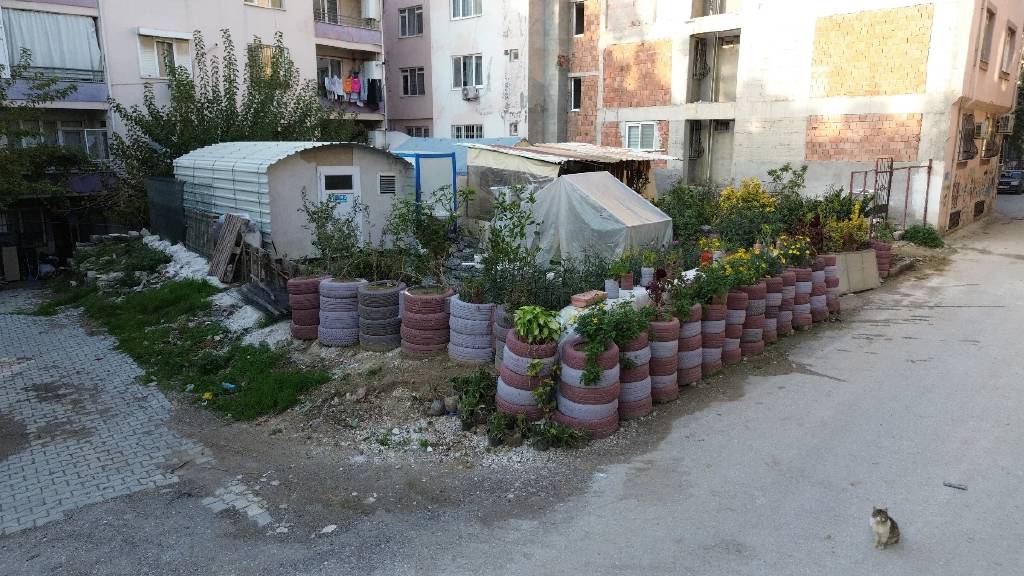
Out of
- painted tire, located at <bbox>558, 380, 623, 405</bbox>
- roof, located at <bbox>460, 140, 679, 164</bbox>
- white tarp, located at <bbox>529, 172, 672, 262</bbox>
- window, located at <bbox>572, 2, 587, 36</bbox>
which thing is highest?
window, located at <bbox>572, 2, 587, 36</bbox>

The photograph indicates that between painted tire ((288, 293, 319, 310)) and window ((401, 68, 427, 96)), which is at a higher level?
window ((401, 68, 427, 96))

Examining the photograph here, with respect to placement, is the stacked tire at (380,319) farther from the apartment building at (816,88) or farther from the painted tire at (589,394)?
the apartment building at (816,88)

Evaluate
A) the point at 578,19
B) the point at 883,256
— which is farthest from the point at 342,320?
the point at 578,19

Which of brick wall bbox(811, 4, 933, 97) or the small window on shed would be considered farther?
brick wall bbox(811, 4, 933, 97)

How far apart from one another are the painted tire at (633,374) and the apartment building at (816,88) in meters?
13.0

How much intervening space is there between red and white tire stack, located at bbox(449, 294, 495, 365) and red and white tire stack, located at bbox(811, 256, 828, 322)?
5.50 m

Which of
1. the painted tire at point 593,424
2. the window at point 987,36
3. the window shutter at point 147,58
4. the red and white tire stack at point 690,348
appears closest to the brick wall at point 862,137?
the window at point 987,36

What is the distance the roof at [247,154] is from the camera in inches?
548

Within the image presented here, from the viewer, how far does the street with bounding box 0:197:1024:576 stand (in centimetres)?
491

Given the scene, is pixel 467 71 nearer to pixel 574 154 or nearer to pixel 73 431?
pixel 574 154

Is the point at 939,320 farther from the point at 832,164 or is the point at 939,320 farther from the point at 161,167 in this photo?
the point at 161,167

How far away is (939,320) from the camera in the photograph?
428 inches

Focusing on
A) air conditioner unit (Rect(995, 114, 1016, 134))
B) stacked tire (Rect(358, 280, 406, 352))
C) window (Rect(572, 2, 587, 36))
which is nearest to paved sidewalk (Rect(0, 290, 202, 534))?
stacked tire (Rect(358, 280, 406, 352))

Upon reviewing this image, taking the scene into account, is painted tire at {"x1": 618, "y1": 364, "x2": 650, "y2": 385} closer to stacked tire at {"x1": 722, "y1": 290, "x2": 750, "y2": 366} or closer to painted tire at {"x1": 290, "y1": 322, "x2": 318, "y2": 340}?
stacked tire at {"x1": 722, "y1": 290, "x2": 750, "y2": 366}
